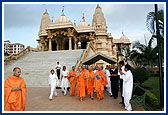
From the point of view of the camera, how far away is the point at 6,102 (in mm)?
3363

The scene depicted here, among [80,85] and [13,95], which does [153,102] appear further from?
[13,95]

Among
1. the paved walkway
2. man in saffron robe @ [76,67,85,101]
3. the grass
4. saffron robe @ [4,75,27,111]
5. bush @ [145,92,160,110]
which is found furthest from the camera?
the grass

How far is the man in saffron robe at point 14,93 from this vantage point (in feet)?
→ 11.0

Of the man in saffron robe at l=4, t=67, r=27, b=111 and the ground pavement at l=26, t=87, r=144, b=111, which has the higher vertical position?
the man in saffron robe at l=4, t=67, r=27, b=111

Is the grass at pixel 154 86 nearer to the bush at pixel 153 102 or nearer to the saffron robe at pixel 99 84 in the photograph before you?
the bush at pixel 153 102

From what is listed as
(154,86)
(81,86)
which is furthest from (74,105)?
(154,86)

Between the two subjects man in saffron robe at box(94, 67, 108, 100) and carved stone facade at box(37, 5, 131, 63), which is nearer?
man in saffron robe at box(94, 67, 108, 100)

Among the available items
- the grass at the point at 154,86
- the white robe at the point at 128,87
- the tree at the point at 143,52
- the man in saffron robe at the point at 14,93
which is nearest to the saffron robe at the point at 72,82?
the white robe at the point at 128,87

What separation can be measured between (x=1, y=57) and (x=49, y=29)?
68.7ft

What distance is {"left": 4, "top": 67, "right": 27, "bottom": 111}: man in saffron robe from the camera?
3.36m

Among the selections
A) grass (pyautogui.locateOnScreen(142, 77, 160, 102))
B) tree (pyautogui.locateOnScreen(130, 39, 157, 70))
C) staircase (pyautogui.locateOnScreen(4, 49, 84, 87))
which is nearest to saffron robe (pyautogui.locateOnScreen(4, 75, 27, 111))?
grass (pyautogui.locateOnScreen(142, 77, 160, 102))

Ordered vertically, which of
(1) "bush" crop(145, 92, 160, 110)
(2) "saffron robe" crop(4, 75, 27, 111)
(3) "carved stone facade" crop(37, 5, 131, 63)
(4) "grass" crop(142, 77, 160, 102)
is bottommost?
(4) "grass" crop(142, 77, 160, 102)

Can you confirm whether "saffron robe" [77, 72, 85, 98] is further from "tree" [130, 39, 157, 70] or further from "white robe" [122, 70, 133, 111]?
"tree" [130, 39, 157, 70]

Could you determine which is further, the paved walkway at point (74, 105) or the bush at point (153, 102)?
the paved walkway at point (74, 105)
